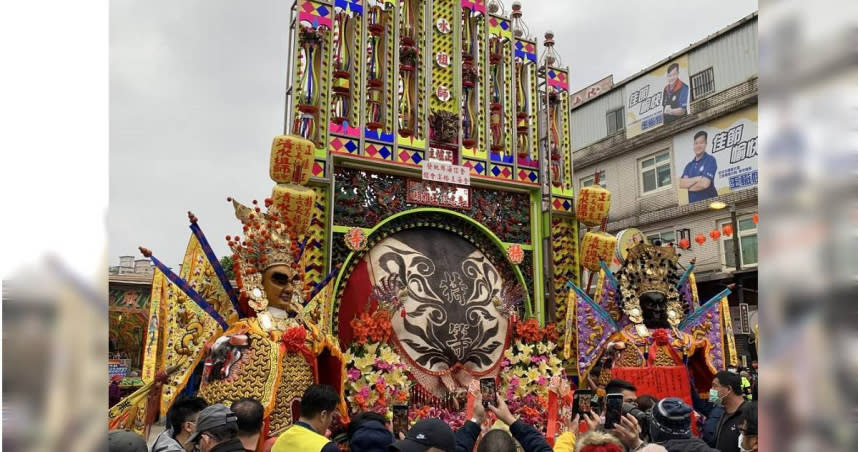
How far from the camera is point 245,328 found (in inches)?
216

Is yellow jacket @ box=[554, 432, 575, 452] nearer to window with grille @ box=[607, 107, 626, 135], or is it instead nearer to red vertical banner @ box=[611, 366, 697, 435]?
red vertical banner @ box=[611, 366, 697, 435]

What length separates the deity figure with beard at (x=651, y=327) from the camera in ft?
26.4

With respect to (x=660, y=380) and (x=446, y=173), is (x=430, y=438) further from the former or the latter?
(x=446, y=173)

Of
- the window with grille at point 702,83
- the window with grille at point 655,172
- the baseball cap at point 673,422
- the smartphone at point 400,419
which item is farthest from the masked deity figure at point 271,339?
the window with grille at point 702,83

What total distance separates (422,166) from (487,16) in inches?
111

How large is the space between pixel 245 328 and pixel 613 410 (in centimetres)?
369

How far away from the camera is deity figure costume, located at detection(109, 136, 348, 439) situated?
5.25 meters

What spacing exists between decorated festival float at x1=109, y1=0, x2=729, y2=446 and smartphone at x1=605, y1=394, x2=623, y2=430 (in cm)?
390

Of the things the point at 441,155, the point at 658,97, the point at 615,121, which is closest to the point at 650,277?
the point at 441,155

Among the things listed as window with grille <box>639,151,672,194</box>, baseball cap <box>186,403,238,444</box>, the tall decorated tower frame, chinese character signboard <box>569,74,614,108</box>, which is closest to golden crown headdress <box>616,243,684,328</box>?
the tall decorated tower frame

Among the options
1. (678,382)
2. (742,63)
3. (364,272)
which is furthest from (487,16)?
(742,63)

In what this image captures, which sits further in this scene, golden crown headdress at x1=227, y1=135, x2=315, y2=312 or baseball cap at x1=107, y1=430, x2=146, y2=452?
golden crown headdress at x1=227, y1=135, x2=315, y2=312

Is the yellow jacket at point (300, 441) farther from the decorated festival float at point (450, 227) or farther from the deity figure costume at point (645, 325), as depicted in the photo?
the deity figure costume at point (645, 325)

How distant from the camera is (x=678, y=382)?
7750mm
